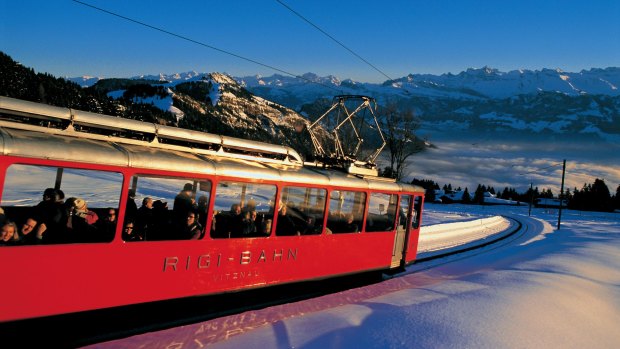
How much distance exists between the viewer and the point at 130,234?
5973 millimetres

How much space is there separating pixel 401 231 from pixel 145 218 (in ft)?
23.7

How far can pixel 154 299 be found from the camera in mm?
6215

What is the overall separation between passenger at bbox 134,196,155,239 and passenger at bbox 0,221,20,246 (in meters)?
1.45

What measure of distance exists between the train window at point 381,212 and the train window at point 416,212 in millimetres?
1121

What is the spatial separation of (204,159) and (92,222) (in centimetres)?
188

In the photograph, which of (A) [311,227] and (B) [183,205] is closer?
(B) [183,205]

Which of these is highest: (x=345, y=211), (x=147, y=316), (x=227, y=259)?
(x=345, y=211)

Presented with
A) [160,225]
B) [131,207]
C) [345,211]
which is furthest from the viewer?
[345,211]

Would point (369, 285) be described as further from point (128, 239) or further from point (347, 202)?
point (128, 239)

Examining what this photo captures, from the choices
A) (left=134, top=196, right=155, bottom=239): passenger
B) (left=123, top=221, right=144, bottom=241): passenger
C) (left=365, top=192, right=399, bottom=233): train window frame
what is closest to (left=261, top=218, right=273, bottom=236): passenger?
(left=134, top=196, right=155, bottom=239): passenger

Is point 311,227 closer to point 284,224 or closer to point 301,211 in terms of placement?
point 301,211

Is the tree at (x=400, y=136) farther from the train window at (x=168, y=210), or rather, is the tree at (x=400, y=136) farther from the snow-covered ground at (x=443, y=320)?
the train window at (x=168, y=210)

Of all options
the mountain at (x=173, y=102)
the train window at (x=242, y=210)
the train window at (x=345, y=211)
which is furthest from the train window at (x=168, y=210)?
the mountain at (x=173, y=102)

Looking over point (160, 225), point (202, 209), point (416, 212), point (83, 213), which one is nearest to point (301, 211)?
point (202, 209)
